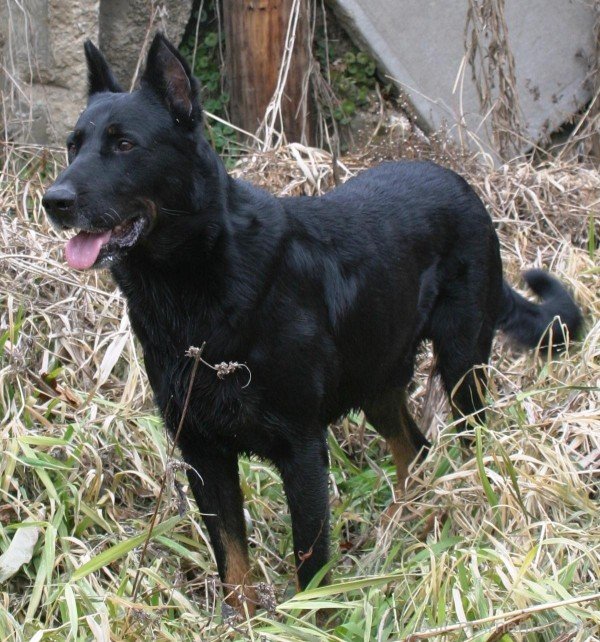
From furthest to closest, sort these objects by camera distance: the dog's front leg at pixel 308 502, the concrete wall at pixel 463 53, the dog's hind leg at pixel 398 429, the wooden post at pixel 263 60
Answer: the concrete wall at pixel 463 53
the wooden post at pixel 263 60
the dog's hind leg at pixel 398 429
the dog's front leg at pixel 308 502

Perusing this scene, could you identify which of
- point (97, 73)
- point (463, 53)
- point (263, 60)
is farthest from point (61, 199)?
point (463, 53)

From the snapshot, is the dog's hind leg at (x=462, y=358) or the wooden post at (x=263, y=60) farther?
the wooden post at (x=263, y=60)

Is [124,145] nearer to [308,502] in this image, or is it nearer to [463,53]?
[308,502]

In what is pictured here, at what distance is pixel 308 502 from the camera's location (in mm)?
3326

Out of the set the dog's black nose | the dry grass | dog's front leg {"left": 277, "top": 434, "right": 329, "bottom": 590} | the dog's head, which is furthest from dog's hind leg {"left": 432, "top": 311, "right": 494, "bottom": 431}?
the dog's black nose

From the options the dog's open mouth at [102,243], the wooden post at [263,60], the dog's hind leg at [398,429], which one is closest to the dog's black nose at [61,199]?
the dog's open mouth at [102,243]

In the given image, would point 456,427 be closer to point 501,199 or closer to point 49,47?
point 501,199

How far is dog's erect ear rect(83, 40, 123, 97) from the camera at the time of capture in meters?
3.36

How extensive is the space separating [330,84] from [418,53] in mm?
637

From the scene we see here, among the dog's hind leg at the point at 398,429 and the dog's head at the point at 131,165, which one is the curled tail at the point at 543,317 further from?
the dog's head at the point at 131,165

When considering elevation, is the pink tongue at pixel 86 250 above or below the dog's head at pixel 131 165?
below

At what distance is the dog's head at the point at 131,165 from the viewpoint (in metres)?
2.96

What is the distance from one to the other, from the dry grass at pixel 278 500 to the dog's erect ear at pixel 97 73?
1144 mm

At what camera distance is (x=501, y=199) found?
19.1 feet
